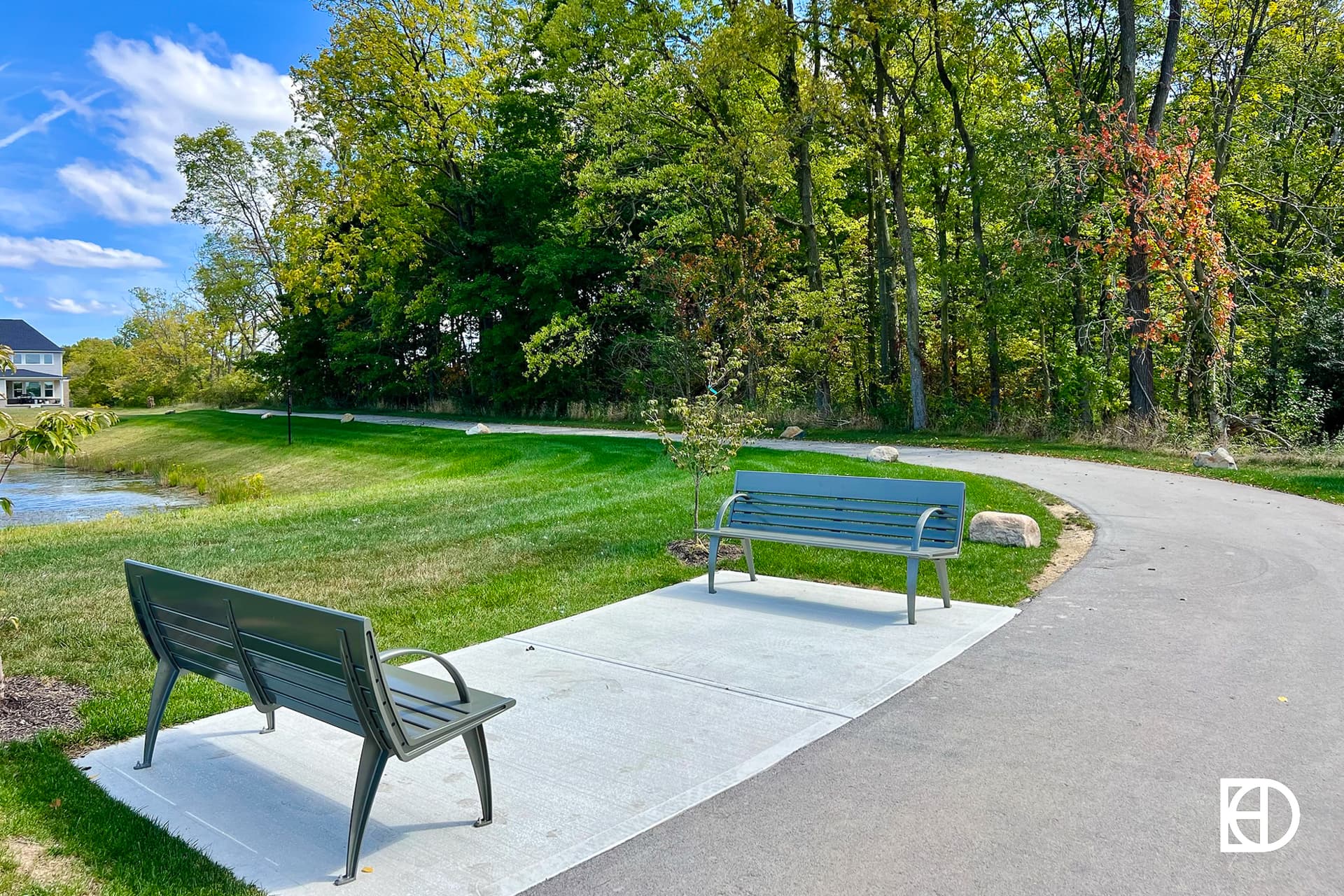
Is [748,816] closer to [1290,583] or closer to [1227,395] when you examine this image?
[1290,583]

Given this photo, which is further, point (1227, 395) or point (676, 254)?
point (676, 254)

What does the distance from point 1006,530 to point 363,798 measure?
736cm

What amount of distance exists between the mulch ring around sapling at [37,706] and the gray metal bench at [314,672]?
79 cm

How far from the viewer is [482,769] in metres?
3.37

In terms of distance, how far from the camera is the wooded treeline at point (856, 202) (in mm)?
18359

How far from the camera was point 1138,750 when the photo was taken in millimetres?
3963

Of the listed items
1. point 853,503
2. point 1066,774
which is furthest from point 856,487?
point 1066,774

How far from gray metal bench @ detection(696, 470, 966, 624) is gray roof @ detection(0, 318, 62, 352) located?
8574cm

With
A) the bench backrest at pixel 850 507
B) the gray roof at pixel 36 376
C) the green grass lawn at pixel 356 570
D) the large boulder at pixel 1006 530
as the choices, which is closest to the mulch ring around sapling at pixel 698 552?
the green grass lawn at pixel 356 570

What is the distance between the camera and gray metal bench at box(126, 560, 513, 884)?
9.99 feet

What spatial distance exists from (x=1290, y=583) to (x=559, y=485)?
9.64 m

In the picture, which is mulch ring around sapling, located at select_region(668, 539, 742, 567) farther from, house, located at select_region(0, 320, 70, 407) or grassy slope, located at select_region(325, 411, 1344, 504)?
house, located at select_region(0, 320, 70, 407)

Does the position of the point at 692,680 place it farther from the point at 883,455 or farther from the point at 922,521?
the point at 883,455

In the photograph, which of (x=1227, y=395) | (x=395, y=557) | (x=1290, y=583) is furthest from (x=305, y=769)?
(x=1227, y=395)
